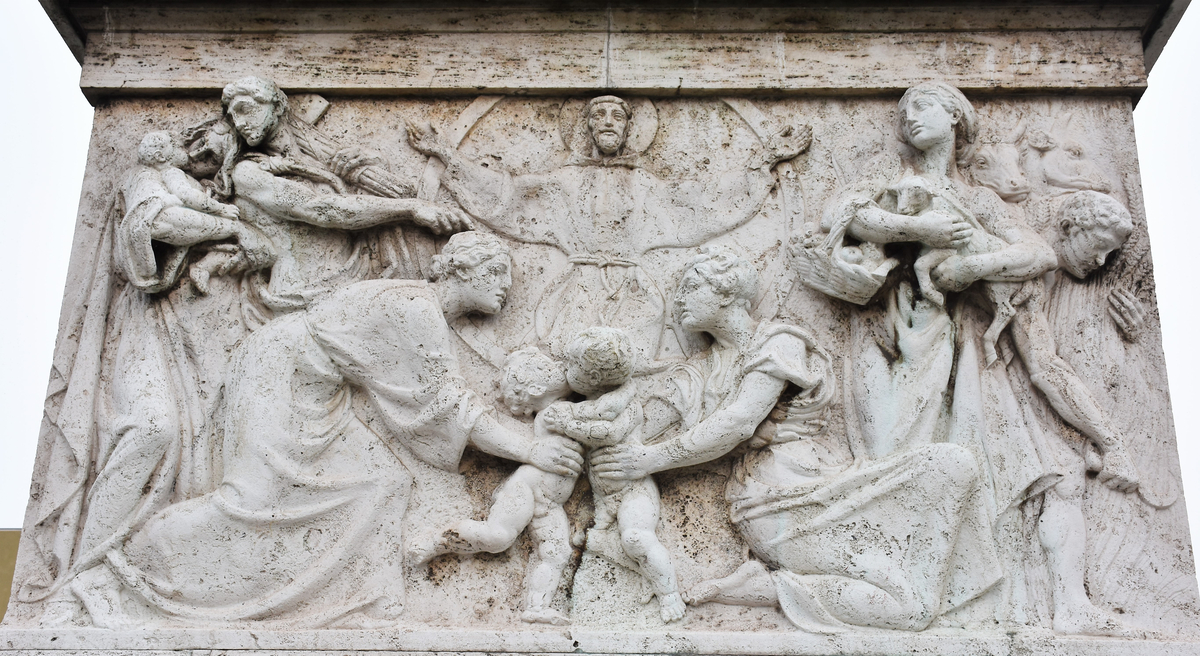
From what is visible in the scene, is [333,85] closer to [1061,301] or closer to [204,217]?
[204,217]

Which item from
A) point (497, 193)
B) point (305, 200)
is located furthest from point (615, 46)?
point (305, 200)

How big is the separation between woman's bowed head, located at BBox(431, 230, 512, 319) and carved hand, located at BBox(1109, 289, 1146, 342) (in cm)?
269

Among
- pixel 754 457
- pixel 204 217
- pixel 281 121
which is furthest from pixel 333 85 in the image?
pixel 754 457

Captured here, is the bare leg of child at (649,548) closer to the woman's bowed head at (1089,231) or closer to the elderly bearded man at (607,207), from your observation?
the elderly bearded man at (607,207)

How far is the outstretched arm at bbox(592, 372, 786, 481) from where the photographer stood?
467cm

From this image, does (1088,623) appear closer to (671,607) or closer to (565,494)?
(671,607)

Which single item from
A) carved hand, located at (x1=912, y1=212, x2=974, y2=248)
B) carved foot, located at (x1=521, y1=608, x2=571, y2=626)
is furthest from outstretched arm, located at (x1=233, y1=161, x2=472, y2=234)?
carved hand, located at (x1=912, y1=212, x2=974, y2=248)


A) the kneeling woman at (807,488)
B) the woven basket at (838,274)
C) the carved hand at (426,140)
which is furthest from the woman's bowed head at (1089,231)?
the carved hand at (426,140)

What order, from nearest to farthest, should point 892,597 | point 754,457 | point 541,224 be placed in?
1. point 892,597
2. point 754,457
3. point 541,224

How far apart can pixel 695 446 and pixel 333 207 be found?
193 centimetres

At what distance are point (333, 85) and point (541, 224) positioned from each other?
1227mm

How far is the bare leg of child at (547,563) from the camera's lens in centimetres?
451

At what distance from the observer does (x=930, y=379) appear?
4824 mm

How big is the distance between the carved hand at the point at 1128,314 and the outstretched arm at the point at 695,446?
1.63 metres
